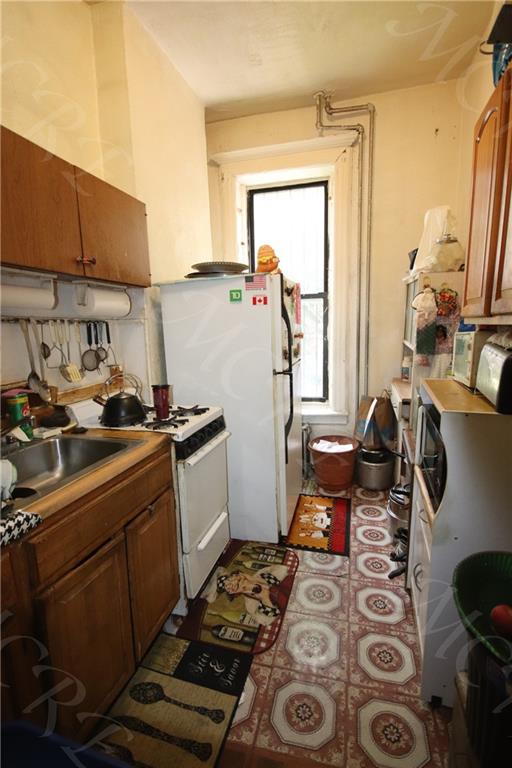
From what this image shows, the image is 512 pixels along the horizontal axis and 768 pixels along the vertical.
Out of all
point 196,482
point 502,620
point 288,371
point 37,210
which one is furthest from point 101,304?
point 502,620

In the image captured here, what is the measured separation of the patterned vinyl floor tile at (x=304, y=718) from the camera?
3.85 feet

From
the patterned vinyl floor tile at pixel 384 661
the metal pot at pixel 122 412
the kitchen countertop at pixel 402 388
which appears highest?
the metal pot at pixel 122 412

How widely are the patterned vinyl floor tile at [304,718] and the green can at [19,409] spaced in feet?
4.53

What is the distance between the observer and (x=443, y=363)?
6.40 ft

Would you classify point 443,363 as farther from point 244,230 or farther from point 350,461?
point 244,230

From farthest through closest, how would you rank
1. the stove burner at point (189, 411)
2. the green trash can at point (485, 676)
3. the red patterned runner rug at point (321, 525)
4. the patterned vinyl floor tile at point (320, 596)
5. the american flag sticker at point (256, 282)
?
the red patterned runner rug at point (321, 525) → the american flag sticker at point (256, 282) → the stove burner at point (189, 411) → the patterned vinyl floor tile at point (320, 596) → the green trash can at point (485, 676)

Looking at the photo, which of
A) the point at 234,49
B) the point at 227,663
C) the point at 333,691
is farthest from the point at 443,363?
the point at 234,49

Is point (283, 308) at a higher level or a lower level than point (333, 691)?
higher

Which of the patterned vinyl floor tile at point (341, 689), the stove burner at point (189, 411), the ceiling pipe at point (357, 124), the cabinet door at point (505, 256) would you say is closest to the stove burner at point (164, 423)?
the stove burner at point (189, 411)

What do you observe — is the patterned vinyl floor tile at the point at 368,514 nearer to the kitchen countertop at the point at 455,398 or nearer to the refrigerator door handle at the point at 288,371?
the refrigerator door handle at the point at 288,371

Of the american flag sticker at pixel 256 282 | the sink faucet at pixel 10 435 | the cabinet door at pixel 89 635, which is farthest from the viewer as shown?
the american flag sticker at pixel 256 282

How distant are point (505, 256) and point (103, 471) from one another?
56.4 inches

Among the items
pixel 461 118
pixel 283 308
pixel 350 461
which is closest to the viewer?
pixel 283 308

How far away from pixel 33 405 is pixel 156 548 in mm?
813
